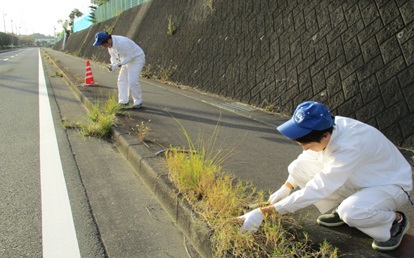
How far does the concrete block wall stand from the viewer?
183 inches

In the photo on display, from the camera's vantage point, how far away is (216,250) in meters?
2.18

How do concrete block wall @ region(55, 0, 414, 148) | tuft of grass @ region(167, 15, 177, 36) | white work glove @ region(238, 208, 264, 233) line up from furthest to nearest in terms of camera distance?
tuft of grass @ region(167, 15, 177, 36)
concrete block wall @ region(55, 0, 414, 148)
white work glove @ region(238, 208, 264, 233)

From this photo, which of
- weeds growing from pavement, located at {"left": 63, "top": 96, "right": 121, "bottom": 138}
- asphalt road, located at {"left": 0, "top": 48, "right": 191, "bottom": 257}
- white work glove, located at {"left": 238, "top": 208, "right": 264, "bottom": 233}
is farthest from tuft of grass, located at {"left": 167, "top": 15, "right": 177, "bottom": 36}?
white work glove, located at {"left": 238, "top": 208, "right": 264, "bottom": 233}

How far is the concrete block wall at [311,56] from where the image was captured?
4.64 m

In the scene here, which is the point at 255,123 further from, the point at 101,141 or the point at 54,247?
the point at 54,247

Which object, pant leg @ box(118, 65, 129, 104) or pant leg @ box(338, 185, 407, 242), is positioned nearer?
pant leg @ box(338, 185, 407, 242)

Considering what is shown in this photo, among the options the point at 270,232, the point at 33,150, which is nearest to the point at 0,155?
the point at 33,150

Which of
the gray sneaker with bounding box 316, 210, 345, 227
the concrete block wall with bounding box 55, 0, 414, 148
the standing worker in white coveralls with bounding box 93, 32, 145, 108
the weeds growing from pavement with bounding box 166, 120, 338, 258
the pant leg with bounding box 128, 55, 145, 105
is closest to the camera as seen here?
the weeds growing from pavement with bounding box 166, 120, 338, 258

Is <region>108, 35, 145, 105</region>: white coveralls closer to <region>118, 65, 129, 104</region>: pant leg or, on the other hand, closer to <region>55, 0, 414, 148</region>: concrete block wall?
<region>118, 65, 129, 104</region>: pant leg

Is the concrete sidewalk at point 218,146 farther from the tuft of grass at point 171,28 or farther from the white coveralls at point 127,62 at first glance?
the tuft of grass at point 171,28

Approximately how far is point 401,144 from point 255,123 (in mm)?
2195

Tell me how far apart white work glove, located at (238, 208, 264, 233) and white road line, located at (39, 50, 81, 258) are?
1.13 meters

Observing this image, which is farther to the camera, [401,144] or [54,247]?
[401,144]

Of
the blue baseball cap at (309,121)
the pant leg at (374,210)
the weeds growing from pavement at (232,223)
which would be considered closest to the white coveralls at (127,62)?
the weeds growing from pavement at (232,223)
